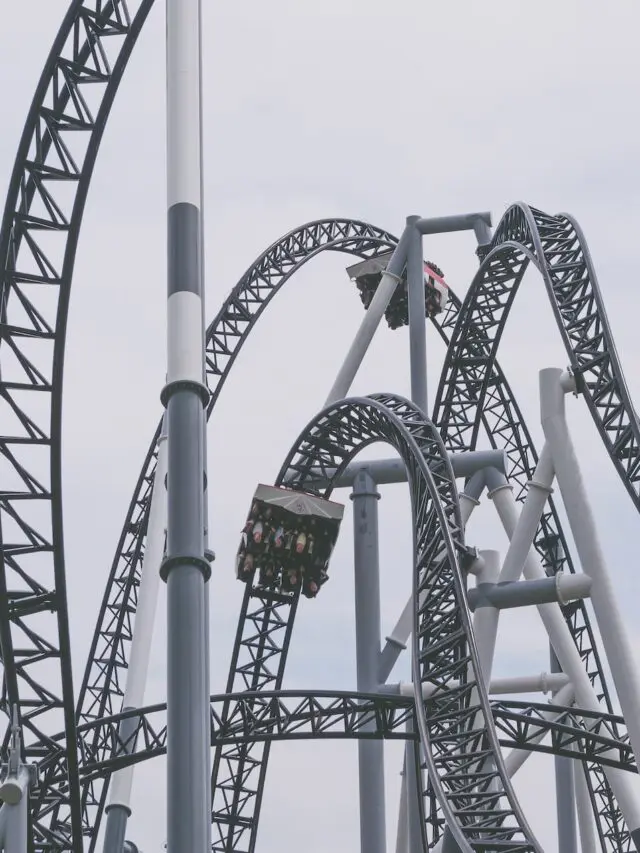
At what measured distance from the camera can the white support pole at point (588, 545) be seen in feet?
44.9

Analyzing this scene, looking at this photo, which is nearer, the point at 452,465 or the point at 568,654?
the point at 568,654

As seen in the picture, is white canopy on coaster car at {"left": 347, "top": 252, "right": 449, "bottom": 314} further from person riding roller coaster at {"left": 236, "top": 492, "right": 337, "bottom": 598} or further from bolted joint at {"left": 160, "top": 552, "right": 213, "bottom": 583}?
bolted joint at {"left": 160, "top": 552, "right": 213, "bottom": 583}

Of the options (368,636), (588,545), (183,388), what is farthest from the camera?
(368,636)

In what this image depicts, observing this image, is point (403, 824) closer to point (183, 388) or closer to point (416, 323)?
point (416, 323)

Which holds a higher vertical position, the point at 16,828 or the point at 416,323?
the point at 416,323

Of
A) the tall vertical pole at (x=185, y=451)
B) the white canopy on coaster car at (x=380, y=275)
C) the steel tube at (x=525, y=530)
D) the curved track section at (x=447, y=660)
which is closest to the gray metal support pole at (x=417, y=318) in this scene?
the curved track section at (x=447, y=660)

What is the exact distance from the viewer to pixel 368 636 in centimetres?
1694

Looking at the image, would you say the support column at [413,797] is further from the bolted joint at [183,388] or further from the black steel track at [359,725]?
the bolted joint at [183,388]

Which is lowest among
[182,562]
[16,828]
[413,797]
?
[16,828]

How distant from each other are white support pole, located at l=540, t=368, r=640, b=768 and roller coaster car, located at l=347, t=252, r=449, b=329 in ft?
25.3

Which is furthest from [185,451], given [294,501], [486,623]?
[294,501]

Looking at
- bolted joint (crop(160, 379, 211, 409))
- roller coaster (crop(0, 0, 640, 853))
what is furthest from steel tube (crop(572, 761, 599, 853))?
bolted joint (crop(160, 379, 211, 409))

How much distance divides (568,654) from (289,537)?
3.63m

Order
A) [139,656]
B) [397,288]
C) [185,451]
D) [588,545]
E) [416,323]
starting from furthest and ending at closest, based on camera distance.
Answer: [397,288] < [416,323] < [139,656] < [588,545] < [185,451]
